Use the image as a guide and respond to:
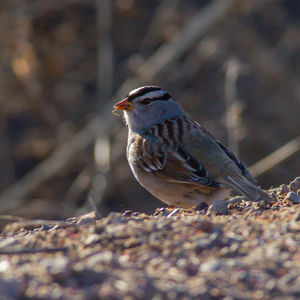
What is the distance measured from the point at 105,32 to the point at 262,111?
2.46 meters

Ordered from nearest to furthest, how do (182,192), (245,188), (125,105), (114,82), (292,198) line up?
(292,198), (245,188), (182,192), (125,105), (114,82)

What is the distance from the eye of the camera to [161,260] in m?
2.91

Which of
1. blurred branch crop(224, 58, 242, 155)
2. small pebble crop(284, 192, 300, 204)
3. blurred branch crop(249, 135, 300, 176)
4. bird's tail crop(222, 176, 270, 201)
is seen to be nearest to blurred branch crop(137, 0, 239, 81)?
blurred branch crop(224, 58, 242, 155)

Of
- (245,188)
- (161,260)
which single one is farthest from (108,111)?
(161,260)

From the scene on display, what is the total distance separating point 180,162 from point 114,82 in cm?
478

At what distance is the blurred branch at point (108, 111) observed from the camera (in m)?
7.93

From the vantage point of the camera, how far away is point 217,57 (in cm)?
986

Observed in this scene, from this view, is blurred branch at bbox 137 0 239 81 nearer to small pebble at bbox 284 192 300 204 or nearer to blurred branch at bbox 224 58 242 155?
blurred branch at bbox 224 58 242 155

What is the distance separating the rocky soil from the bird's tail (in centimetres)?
60

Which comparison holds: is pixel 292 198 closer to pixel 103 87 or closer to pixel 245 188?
pixel 245 188

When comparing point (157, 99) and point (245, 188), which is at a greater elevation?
point (157, 99)

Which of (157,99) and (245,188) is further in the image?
(157,99)

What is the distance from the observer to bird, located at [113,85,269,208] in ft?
16.7

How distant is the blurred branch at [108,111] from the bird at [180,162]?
2.22 metres
